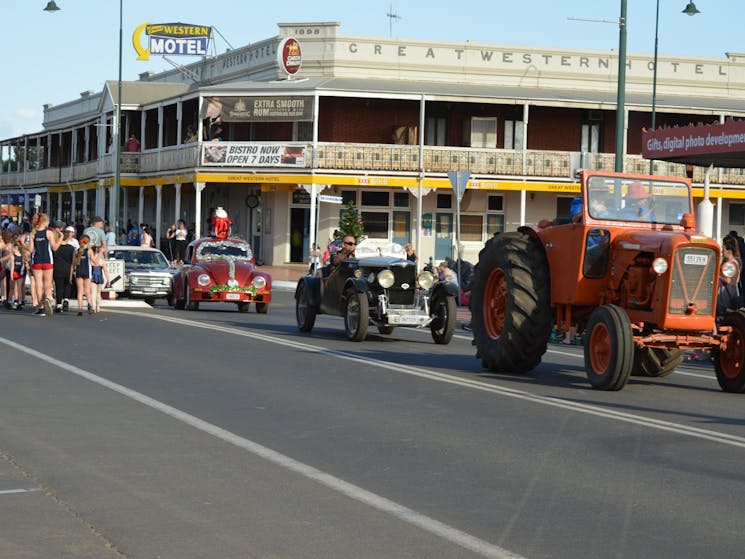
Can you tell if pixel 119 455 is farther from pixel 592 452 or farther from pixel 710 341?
pixel 710 341

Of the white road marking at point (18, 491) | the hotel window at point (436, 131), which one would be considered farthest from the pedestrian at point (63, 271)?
the hotel window at point (436, 131)

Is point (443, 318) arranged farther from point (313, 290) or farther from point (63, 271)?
point (63, 271)

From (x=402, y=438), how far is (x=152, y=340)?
391 inches

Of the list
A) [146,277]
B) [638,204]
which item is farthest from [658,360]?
[146,277]

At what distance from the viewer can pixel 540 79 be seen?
183ft

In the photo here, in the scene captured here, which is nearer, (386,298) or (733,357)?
(733,357)

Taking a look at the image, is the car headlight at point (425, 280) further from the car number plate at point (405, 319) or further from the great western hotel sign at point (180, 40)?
the great western hotel sign at point (180, 40)

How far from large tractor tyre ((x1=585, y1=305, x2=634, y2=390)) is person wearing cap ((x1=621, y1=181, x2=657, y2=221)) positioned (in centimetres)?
161

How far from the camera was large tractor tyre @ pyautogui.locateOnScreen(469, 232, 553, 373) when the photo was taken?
15.4 metres

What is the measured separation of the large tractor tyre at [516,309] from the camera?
15375 millimetres

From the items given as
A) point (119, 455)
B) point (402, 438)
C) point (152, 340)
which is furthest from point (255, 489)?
point (152, 340)

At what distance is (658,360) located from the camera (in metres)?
16.2

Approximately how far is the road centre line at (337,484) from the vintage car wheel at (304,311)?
27.7 ft

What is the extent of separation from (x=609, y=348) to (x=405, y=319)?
6805mm
